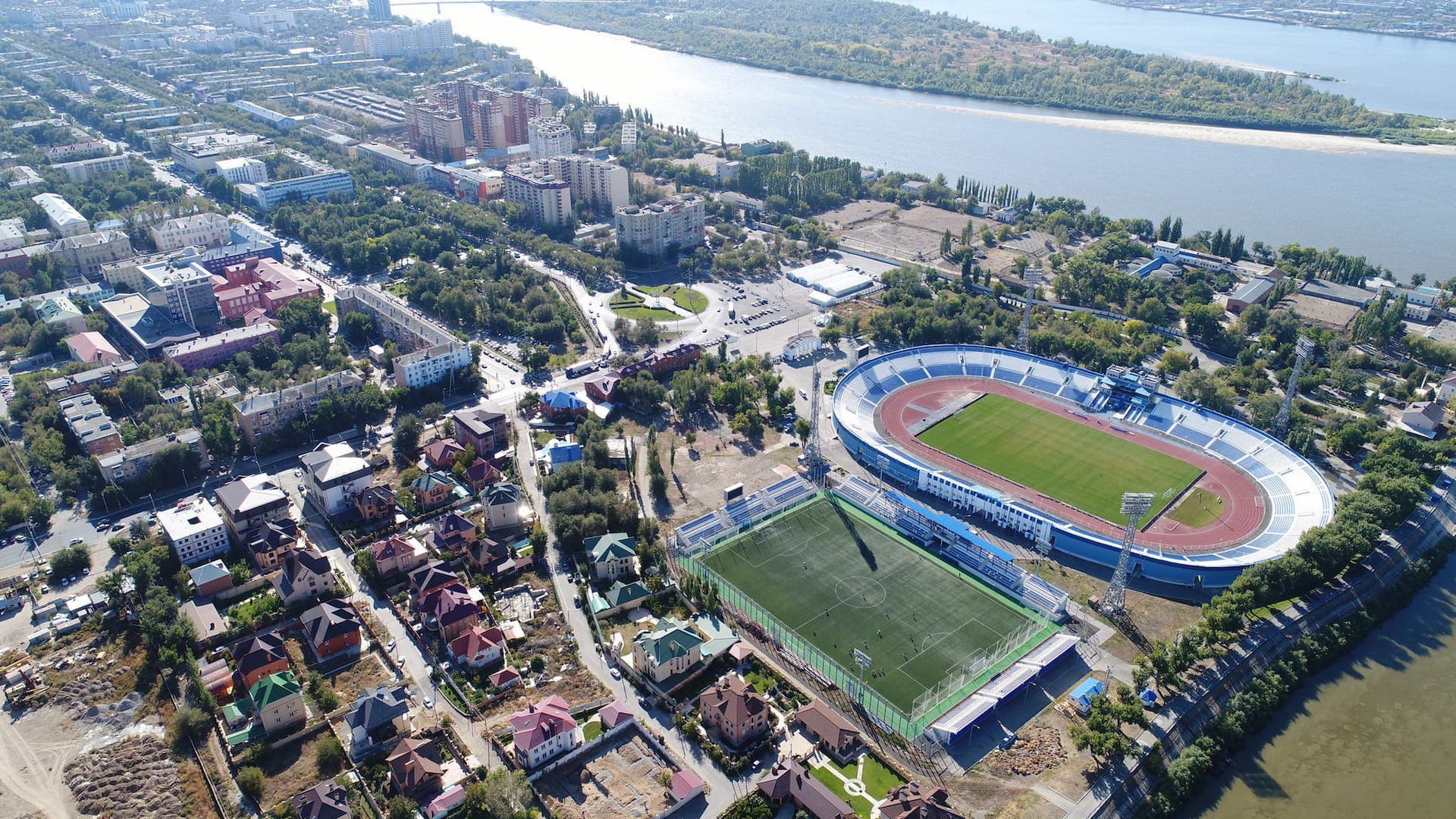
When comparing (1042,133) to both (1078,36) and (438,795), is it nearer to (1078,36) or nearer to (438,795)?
(1078,36)

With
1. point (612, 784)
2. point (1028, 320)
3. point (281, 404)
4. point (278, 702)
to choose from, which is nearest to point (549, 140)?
point (281, 404)

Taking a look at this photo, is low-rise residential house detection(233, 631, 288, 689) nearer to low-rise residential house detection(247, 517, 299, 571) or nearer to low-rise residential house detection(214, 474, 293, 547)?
low-rise residential house detection(247, 517, 299, 571)

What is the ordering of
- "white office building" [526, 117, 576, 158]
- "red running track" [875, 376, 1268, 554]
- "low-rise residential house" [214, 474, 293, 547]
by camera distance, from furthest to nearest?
"white office building" [526, 117, 576, 158]
"red running track" [875, 376, 1268, 554]
"low-rise residential house" [214, 474, 293, 547]

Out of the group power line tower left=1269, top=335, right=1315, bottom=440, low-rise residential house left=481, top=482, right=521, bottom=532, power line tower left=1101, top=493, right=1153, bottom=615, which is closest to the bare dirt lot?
low-rise residential house left=481, top=482, right=521, bottom=532

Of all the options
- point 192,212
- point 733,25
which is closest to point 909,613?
point 192,212

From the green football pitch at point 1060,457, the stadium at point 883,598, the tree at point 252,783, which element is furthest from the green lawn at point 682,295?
the tree at point 252,783

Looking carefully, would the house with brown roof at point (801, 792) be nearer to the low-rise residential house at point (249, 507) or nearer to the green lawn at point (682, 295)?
the low-rise residential house at point (249, 507)
